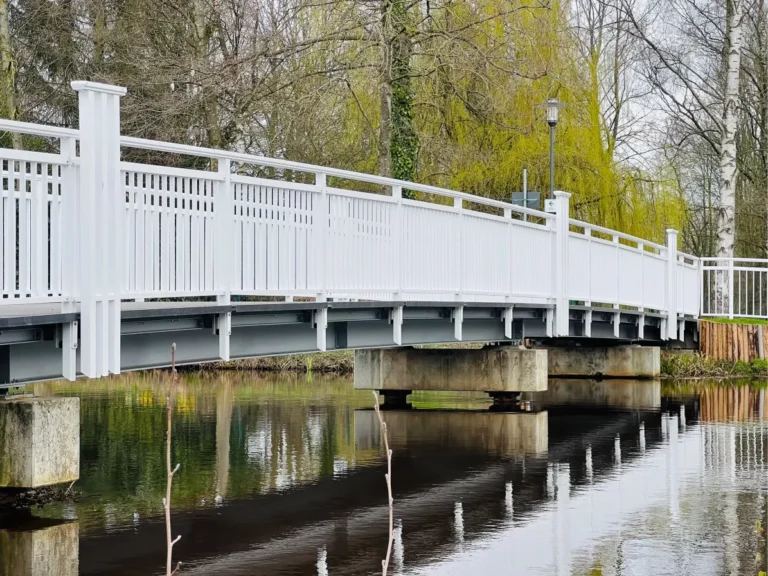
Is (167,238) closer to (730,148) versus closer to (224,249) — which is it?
(224,249)

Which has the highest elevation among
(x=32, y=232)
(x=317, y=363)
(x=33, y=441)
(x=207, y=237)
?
(x=207, y=237)

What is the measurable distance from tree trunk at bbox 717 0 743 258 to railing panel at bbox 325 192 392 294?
19835 mm

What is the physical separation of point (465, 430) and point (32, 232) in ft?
29.0

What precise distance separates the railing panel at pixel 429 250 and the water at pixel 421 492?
6.21 ft

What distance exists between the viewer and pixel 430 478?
13.2 meters

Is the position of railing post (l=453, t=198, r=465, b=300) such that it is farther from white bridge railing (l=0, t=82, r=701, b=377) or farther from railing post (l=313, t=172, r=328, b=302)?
railing post (l=313, t=172, r=328, b=302)

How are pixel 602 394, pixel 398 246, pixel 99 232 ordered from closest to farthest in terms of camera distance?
pixel 99 232
pixel 398 246
pixel 602 394

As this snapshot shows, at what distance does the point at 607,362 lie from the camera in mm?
29078

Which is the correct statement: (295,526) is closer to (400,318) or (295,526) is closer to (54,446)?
(54,446)

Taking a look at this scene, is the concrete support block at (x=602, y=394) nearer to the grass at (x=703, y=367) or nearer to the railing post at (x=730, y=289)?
the grass at (x=703, y=367)

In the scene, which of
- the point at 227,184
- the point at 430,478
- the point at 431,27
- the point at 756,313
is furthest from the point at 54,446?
the point at 756,313

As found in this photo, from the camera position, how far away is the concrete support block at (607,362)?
28.7 meters

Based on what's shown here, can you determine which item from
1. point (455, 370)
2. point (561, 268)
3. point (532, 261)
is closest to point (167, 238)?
point (532, 261)

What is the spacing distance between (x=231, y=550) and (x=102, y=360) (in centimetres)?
189
